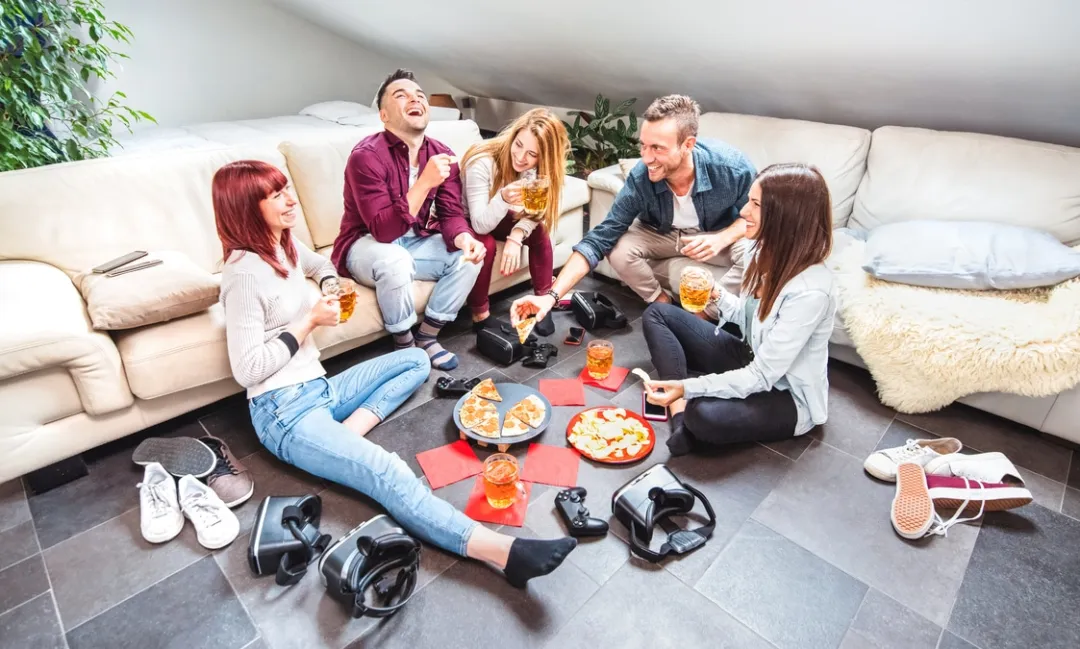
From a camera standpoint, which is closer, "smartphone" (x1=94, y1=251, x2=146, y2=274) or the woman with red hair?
the woman with red hair

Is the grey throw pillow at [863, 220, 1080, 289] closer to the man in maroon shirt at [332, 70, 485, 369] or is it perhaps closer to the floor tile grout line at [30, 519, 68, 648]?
the man in maroon shirt at [332, 70, 485, 369]

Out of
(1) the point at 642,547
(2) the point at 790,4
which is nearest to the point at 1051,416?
(1) the point at 642,547

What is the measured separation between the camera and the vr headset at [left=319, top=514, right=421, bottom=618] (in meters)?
1.23

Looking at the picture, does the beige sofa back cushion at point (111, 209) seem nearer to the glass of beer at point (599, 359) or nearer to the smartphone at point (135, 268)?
the smartphone at point (135, 268)

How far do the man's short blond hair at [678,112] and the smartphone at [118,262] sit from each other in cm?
189

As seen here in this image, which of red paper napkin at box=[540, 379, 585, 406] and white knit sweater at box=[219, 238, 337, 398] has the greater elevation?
white knit sweater at box=[219, 238, 337, 398]

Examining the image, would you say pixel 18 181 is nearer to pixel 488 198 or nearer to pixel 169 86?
pixel 488 198

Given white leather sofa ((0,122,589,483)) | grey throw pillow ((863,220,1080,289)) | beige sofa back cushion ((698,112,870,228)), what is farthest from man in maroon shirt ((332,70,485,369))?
grey throw pillow ((863,220,1080,289))

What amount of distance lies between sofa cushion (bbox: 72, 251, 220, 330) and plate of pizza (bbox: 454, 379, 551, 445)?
90 centimetres

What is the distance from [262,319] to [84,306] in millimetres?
658

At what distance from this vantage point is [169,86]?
4.18m

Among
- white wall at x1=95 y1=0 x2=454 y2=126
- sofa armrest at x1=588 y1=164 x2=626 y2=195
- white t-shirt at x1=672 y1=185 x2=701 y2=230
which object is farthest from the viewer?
white wall at x1=95 y1=0 x2=454 y2=126

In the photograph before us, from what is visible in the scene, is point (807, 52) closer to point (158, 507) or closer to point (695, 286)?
point (695, 286)

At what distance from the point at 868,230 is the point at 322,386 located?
2383 millimetres
